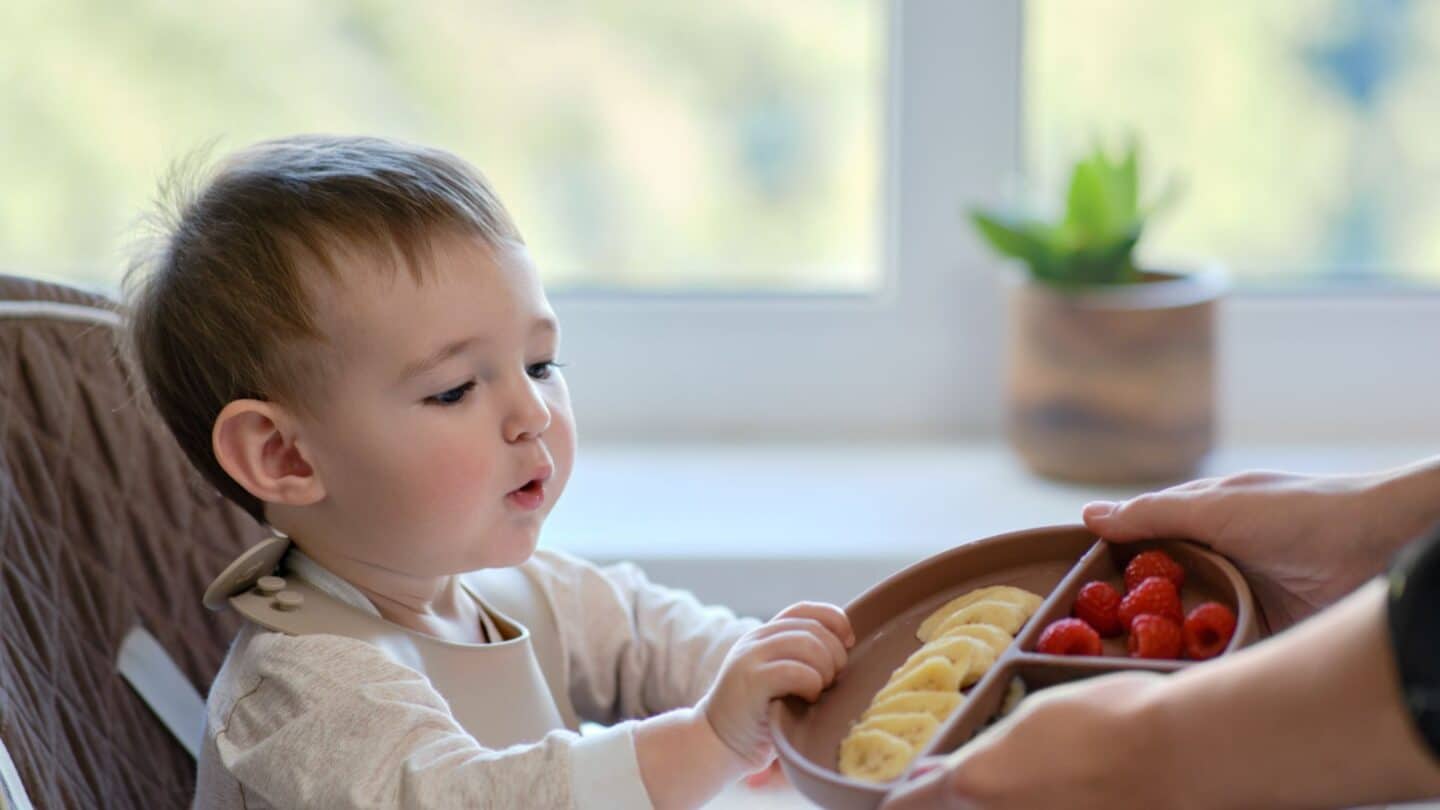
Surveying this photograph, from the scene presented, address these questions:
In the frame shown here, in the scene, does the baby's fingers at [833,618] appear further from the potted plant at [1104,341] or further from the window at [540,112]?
the window at [540,112]

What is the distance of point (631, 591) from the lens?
1.31 metres

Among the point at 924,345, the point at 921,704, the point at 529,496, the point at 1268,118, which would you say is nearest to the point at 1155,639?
the point at 921,704

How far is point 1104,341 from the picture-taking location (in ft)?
5.38

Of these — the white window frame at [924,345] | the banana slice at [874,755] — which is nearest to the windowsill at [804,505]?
Answer: the white window frame at [924,345]

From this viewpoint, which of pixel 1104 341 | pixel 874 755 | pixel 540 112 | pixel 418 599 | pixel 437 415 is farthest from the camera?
pixel 540 112

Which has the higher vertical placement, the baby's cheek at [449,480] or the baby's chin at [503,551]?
the baby's cheek at [449,480]

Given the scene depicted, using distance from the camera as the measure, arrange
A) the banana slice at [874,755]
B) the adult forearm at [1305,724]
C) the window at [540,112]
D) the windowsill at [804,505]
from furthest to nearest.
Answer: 1. the window at [540,112]
2. the windowsill at [804,505]
3. the banana slice at [874,755]
4. the adult forearm at [1305,724]

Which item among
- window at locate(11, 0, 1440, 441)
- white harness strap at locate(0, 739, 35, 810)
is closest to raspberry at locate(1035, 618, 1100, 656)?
white harness strap at locate(0, 739, 35, 810)

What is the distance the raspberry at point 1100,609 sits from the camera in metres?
0.96

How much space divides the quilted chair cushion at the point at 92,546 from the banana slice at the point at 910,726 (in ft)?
1.76

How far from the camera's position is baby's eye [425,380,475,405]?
3.51ft

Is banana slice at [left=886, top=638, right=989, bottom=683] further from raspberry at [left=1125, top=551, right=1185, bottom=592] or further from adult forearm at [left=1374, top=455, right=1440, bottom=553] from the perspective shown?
adult forearm at [left=1374, top=455, right=1440, bottom=553]

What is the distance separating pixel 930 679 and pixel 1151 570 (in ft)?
0.55

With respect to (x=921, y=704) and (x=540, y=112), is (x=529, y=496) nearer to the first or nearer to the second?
(x=921, y=704)
